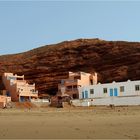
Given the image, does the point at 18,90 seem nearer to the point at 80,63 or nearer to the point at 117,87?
the point at 117,87

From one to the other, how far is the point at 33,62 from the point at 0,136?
6769cm

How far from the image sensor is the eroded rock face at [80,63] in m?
71.2

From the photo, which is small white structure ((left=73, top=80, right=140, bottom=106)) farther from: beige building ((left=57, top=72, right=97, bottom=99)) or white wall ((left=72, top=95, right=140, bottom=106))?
beige building ((left=57, top=72, right=97, bottom=99))

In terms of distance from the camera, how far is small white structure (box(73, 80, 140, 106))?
48244 millimetres

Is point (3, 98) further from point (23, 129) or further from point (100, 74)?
point (23, 129)

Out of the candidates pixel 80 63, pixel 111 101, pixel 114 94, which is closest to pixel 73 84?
pixel 114 94

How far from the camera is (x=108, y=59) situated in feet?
248

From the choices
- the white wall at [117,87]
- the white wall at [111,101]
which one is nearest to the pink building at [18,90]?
the white wall at [117,87]

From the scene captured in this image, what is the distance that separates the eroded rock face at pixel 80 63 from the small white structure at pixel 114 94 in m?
14.8

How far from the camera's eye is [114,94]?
172ft

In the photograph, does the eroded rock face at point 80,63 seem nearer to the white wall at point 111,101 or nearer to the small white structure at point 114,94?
the small white structure at point 114,94

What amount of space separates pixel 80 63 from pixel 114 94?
2575 centimetres

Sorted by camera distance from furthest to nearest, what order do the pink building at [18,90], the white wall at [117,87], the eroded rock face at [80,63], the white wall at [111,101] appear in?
the eroded rock face at [80,63] → the pink building at [18,90] → the white wall at [117,87] → the white wall at [111,101]

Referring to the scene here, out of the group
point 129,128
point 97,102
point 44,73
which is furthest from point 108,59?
point 129,128
